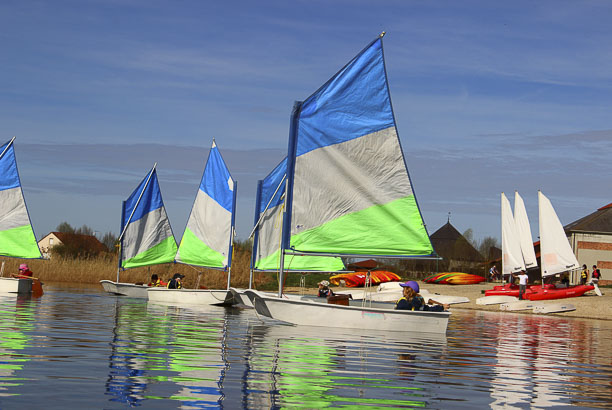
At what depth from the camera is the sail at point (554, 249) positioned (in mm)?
49562

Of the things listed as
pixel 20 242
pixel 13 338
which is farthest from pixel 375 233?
pixel 20 242

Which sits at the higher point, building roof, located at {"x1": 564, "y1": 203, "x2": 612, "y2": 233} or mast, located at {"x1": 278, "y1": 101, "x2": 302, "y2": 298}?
building roof, located at {"x1": 564, "y1": 203, "x2": 612, "y2": 233}

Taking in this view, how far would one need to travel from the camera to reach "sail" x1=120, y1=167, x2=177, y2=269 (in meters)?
42.2

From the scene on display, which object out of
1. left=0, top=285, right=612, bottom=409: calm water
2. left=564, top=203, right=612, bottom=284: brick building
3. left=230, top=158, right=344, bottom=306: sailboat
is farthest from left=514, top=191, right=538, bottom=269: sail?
left=0, top=285, right=612, bottom=409: calm water

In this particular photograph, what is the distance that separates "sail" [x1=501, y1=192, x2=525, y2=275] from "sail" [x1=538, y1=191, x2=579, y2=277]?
3.96 metres

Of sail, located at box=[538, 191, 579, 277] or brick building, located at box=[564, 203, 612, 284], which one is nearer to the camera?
sail, located at box=[538, 191, 579, 277]

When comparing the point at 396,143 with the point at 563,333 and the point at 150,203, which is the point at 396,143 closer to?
the point at 563,333

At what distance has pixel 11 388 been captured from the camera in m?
9.15

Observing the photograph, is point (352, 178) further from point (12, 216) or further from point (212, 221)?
point (12, 216)

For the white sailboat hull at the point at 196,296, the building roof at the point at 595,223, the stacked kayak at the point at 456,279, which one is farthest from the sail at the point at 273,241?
the building roof at the point at 595,223

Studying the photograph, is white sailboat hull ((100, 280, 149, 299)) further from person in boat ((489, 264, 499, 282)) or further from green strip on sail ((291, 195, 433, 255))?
person in boat ((489, 264, 499, 282))

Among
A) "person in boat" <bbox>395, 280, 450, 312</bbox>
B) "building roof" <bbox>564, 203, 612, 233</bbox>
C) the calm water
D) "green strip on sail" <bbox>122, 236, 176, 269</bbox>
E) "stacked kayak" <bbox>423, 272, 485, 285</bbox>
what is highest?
"building roof" <bbox>564, 203, 612, 233</bbox>

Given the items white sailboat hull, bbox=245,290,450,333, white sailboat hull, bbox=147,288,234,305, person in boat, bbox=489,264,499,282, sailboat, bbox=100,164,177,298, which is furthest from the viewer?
person in boat, bbox=489,264,499,282

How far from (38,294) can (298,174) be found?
17744 millimetres
